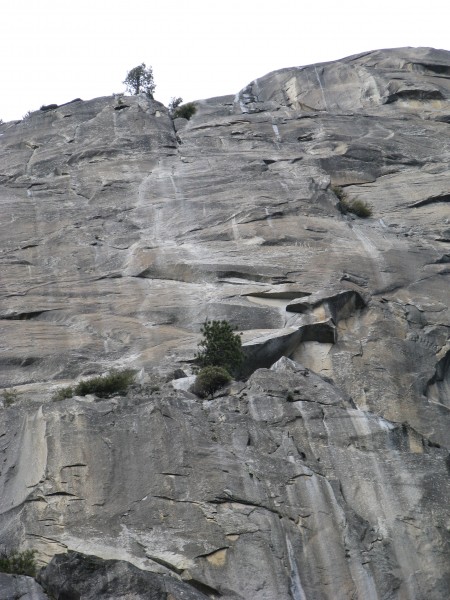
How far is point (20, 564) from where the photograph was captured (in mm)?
19797

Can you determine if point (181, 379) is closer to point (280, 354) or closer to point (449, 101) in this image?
point (280, 354)

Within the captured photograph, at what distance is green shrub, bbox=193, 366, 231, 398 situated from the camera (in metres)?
25.3

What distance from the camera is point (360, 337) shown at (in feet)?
96.2

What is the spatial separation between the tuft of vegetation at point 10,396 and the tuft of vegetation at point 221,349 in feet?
13.6

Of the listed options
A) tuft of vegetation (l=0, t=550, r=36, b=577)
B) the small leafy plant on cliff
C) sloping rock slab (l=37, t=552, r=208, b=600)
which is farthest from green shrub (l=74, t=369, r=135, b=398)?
sloping rock slab (l=37, t=552, r=208, b=600)

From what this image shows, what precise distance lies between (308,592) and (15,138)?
24.2 meters

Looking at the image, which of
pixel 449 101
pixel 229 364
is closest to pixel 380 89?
pixel 449 101

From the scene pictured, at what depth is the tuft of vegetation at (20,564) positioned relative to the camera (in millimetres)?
19641

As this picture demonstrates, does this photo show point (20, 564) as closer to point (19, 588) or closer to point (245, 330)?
point (19, 588)

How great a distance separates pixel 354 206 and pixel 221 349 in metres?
10.0

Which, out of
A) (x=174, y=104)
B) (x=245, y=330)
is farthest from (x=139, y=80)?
(x=245, y=330)

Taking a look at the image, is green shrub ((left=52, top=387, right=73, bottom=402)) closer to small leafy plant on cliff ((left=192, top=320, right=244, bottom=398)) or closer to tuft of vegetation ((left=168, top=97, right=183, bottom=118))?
small leafy plant on cliff ((left=192, top=320, right=244, bottom=398))

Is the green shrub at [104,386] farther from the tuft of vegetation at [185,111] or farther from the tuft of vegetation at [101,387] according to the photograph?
the tuft of vegetation at [185,111]

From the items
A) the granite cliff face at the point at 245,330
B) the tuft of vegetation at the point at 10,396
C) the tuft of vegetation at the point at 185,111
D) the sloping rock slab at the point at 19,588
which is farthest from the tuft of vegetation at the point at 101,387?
the tuft of vegetation at the point at 185,111
